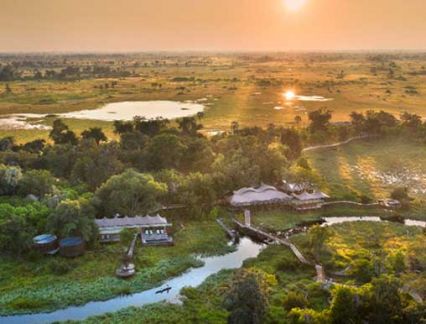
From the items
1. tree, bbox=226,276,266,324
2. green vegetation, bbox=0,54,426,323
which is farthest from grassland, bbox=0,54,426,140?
tree, bbox=226,276,266,324

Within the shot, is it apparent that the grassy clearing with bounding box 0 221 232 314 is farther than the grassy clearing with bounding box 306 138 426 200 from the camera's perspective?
No

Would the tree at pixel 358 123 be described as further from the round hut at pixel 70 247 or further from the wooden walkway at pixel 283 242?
the round hut at pixel 70 247

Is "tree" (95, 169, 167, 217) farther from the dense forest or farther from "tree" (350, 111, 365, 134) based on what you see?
"tree" (350, 111, 365, 134)

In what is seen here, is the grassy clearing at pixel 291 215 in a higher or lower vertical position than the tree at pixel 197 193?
lower

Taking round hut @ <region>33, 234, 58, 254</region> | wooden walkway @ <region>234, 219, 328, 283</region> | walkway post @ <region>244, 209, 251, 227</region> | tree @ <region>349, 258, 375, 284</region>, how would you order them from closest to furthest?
tree @ <region>349, 258, 375, 284</region>
wooden walkway @ <region>234, 219, 328, 283</region>
round hut @ <region>33, 234, 58, 254</region>
walkway post @ <region>244, 209, 251, 227</region>

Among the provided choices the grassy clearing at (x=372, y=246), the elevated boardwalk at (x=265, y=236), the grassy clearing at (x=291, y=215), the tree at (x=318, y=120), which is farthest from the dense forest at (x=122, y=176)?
the tree at (x=318, y=120)

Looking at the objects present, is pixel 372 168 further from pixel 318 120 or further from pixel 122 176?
pixel 122 176
